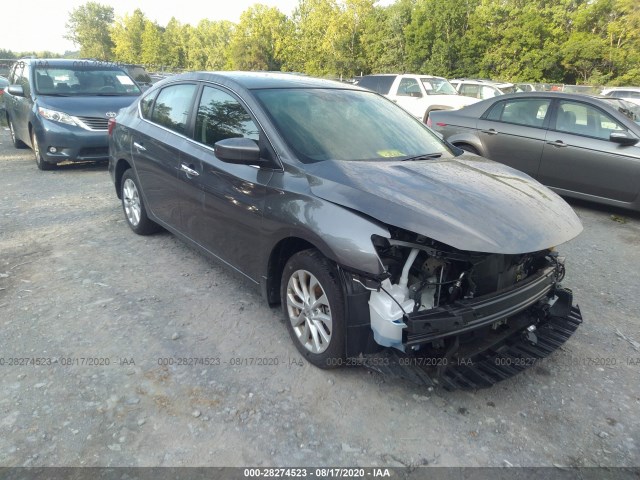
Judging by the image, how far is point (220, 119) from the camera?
12.0ft

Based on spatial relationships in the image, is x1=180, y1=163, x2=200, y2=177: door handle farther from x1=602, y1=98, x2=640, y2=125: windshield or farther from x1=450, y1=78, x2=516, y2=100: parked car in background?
x1=450, y1=78, x2=516, y2=100: parked car in background

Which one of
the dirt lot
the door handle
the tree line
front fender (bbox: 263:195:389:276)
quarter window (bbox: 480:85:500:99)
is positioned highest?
the tree line

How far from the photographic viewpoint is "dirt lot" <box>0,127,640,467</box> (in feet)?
7.77

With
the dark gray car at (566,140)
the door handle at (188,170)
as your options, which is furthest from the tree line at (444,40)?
the door handle at (188,170)

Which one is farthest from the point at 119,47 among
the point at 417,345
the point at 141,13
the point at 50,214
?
the point at 417,345

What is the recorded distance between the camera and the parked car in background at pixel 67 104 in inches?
320

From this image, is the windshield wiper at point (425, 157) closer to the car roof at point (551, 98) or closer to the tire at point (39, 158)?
the car roof at point (551, 98)

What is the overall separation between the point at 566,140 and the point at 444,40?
1639 inches

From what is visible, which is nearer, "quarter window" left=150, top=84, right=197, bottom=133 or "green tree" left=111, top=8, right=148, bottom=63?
"quarter window" left=150, top=84, right=197, bottom=133

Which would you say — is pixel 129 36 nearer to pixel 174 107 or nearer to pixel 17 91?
pixel 17 91

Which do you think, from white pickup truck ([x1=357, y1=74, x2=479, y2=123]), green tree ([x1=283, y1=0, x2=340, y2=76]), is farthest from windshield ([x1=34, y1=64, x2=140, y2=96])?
green tree ([x1=283, y1=0, x2=340, y2=76])

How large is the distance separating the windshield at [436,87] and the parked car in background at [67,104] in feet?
28.3

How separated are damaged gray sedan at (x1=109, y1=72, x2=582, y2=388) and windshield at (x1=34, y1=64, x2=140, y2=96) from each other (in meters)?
6.13

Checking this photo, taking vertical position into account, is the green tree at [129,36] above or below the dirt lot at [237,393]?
above
